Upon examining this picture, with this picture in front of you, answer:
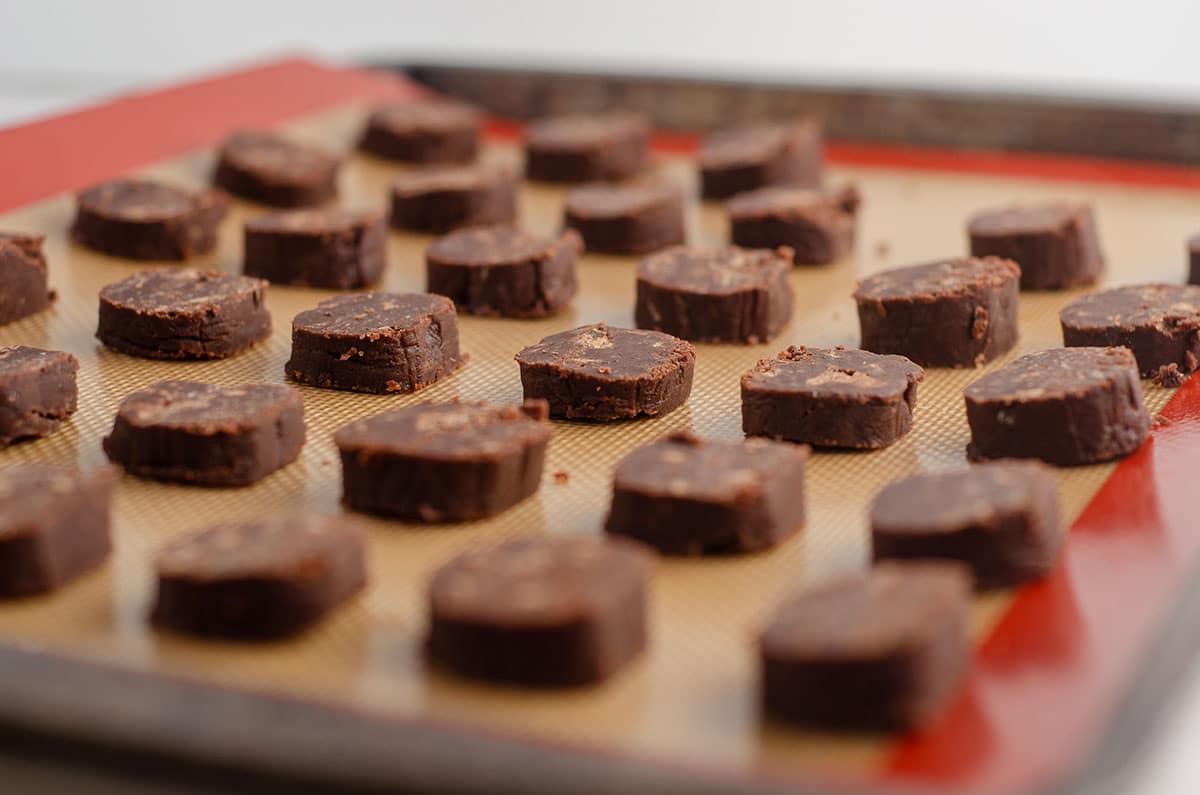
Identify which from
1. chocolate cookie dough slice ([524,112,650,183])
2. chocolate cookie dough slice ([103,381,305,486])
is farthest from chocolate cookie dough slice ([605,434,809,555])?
chocolate cookie dough slice ([524,112,650,183])

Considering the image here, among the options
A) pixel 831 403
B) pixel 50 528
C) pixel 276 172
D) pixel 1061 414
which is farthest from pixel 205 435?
pixel 276 172

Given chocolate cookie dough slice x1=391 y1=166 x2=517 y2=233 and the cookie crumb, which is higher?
the cookie crumb

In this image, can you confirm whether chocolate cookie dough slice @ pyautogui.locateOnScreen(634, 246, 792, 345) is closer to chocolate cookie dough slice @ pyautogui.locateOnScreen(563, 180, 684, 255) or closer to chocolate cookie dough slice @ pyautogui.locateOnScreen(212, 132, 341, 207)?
chocolate cookie dough slice @ pyautogui.locateOnScreen(563, 180, 684, 255)

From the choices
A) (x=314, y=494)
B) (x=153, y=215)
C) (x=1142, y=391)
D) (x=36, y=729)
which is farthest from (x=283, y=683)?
(x=153, y=215)

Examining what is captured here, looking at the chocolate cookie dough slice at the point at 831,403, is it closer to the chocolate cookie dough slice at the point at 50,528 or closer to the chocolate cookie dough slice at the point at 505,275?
the chocolate cookie dough slice at the point at 505,275

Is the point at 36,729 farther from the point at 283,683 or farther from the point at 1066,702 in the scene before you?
the point at 1066,702

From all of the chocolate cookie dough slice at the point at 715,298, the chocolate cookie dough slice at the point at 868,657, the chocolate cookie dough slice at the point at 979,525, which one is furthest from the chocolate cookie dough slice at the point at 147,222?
the chocolate cookie dough slice at the point at 868,657

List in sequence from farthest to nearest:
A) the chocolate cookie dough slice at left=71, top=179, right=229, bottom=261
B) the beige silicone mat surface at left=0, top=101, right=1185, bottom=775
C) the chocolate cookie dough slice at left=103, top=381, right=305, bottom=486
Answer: the chocolate cookie dough slice at left=71, top=179, right=229, bottom=261 < the chocolate cookie dough slice at left=103, top=381, right=305, bottom=486 < the beige silicone mat surface at left=0, top=101, right=1185, bottom=775
